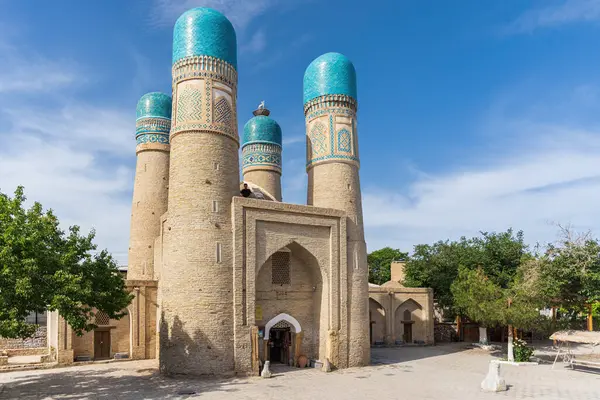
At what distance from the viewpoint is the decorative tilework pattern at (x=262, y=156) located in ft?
92.9

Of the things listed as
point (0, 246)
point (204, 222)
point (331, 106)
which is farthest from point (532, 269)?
point (0, 246)

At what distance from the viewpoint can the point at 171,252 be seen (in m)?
17.0

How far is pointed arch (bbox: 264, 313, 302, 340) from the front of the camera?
61.1 feet

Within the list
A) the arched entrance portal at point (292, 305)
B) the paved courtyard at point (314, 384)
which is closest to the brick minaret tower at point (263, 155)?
the arched entrance portal at point (292, 305)

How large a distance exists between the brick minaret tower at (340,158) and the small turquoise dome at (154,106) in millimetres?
7670

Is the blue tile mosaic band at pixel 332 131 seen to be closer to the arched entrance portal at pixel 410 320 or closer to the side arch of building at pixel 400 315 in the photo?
the side arch of building at pixel 400 315

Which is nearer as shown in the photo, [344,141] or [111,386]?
[111,386]

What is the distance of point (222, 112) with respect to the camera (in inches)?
716

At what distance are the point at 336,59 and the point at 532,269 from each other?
12631mm

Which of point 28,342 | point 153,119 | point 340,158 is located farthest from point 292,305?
point 153,119

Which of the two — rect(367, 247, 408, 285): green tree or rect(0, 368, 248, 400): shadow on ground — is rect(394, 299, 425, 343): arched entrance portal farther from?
rect(367, 247, 408, 285): green tree

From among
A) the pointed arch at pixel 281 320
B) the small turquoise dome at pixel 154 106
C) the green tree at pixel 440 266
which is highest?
the small turquoise dome at pixel 154 106

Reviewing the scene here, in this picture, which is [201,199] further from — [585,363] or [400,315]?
[400,315]

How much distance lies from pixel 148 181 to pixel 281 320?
10.3m
